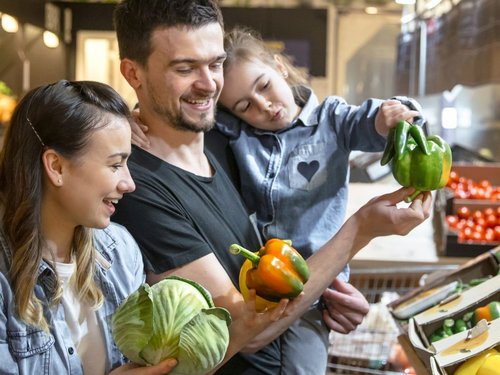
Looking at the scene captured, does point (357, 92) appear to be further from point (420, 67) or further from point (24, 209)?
point (24, 209)

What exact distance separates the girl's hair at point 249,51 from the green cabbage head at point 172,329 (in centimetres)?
91

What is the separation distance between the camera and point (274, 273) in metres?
1.63

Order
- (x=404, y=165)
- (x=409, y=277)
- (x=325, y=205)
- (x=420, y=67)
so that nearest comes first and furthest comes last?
(x=404, y=165), (x=325, y=205), (x=409, y=277), (x=420, y=67)

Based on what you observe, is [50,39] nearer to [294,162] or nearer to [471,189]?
[471,189]

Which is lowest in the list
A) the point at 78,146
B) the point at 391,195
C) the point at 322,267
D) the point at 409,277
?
the point at 409,277

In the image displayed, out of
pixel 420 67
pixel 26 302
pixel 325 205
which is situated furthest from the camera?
pixel 420 67

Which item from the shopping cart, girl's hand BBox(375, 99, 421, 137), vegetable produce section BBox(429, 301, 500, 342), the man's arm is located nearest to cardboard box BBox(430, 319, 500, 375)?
vegetable produce section BBox(429, 301, 500, 342)

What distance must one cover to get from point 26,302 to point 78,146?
347mm

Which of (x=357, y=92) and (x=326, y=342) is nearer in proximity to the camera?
(x=326, y=342)

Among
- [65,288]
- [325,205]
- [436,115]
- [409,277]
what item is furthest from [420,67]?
[65,288]

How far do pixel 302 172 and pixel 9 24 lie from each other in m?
6.69

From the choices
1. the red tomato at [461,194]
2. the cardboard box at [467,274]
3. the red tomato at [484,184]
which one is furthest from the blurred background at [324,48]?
the cardboard box at [467,274]

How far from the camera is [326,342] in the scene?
7.57ft

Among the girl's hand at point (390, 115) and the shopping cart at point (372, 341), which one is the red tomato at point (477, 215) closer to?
the shopping cart at point (372, 341)
